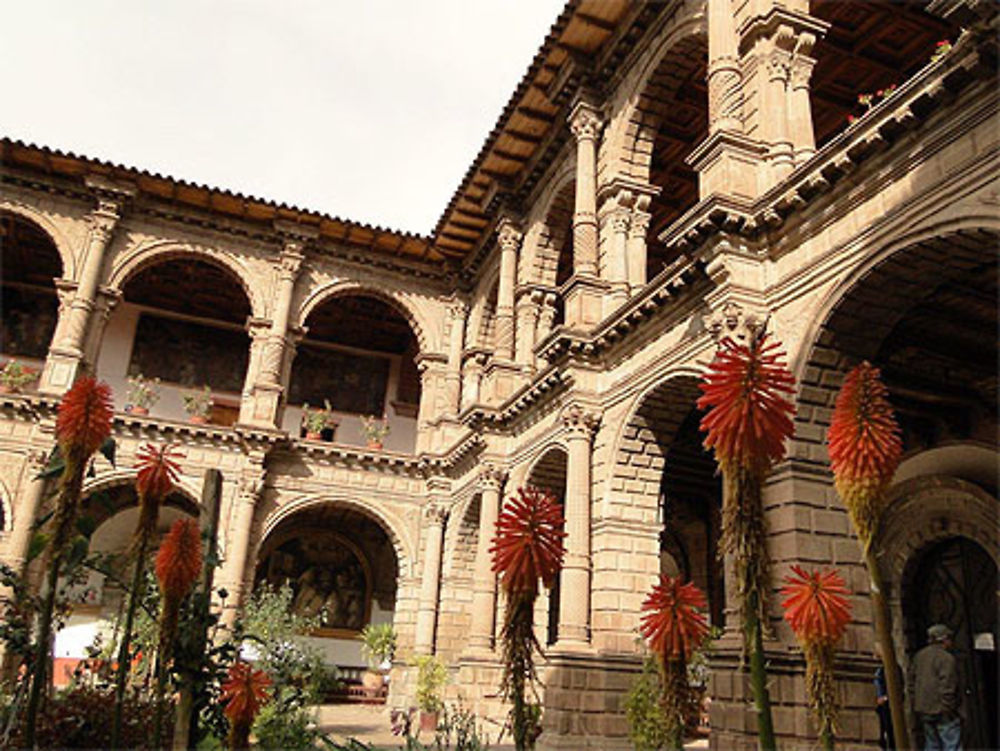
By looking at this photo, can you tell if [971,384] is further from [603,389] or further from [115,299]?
[115,299]

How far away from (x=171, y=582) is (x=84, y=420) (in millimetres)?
1149

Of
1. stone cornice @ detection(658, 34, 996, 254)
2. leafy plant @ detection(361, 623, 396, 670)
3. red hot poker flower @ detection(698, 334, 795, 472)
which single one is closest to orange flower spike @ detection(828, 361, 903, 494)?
red hot poker flower @ detection(698, 334, 795, 472)

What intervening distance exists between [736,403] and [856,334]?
497 cm

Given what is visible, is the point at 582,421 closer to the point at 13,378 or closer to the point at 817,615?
the point at 817,615

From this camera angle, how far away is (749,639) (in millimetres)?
2738

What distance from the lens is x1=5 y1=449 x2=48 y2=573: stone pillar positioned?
16.2m

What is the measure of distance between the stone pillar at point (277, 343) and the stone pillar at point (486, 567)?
584 cm

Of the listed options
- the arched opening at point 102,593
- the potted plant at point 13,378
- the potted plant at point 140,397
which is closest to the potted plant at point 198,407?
the potted plant at point 140,397

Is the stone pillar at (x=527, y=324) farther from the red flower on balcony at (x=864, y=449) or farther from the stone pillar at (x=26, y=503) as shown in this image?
the red flower on balcony at (x=864, y=449)

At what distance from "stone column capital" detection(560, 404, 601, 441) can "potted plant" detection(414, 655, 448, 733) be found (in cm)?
587

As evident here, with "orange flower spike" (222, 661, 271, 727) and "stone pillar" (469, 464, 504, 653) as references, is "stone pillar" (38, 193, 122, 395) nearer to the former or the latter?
"stone pillar" (469, 464, 504, 653)

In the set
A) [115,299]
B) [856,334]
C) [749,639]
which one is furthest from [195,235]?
[749,639]

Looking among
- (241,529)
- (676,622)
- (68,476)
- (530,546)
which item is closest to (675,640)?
(676,622)

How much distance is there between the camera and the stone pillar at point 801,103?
9148 millimetres
